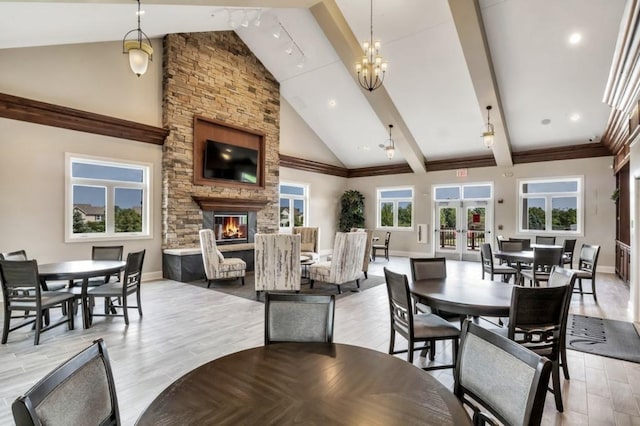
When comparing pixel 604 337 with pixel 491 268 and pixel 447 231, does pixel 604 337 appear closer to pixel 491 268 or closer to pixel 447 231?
pixel 491 268

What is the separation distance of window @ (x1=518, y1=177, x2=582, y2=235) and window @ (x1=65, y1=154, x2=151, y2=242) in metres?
9.62

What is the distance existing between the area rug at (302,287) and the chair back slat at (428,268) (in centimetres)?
235

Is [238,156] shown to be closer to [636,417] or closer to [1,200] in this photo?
[1,200]

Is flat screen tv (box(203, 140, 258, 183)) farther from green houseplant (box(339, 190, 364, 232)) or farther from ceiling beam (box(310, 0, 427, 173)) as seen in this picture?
green houseplant (box(339, 190, 364, 232))

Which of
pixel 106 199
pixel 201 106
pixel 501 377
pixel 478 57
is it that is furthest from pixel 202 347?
pixel 478 57

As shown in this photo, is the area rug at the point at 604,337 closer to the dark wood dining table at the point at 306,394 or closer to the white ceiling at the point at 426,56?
the dark wood dining table at the point at 306,394

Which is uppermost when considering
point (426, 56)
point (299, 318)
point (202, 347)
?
point (426, 56)

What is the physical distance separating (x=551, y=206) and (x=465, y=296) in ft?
26.1

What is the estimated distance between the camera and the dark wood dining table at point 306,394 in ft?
3.44

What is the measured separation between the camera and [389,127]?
8703mm

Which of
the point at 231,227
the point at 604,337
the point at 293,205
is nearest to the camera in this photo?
the point at 604,337

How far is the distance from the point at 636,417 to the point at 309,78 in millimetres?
8376

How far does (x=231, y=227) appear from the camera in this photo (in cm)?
800

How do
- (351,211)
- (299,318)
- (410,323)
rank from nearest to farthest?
(299,318)
(410,323)
(351,211)
